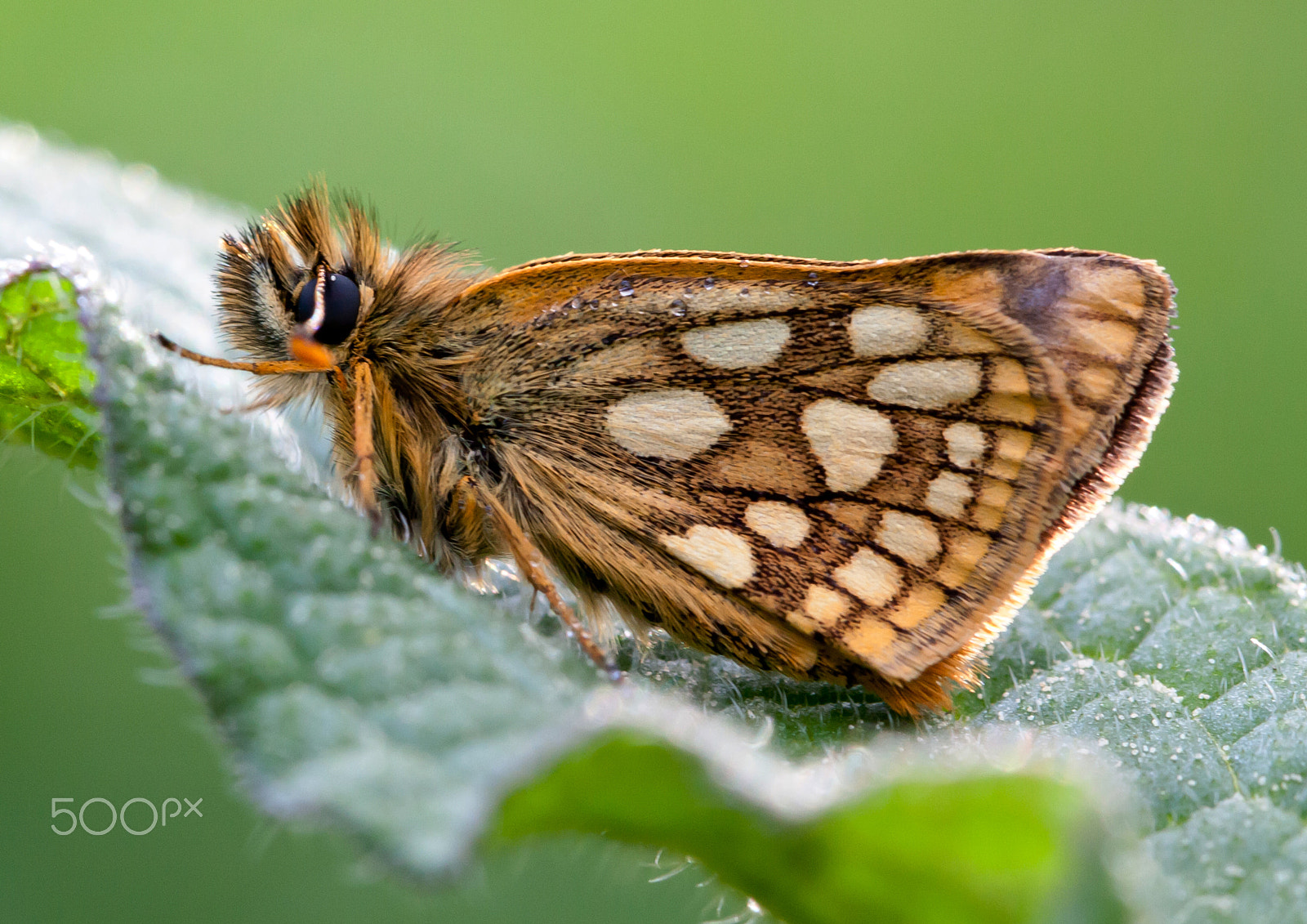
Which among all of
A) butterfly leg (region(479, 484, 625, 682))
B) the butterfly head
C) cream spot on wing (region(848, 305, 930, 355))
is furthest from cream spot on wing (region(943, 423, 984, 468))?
the butterfly head

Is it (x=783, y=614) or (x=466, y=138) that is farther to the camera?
(x=466, y=138)

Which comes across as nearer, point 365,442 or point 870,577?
point 365,442

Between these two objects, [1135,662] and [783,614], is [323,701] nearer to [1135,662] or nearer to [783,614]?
[783,614]

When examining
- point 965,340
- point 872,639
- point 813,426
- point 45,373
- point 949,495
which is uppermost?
point 965,340

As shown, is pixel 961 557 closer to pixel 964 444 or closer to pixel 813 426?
pixel 964 444

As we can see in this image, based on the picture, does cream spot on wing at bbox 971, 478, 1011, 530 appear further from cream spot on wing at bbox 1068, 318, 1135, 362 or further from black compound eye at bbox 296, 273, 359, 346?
black compound eye at bbox 296, 273, 359, 346

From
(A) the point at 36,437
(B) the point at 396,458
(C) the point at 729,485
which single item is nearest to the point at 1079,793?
(C) the point at 729,485

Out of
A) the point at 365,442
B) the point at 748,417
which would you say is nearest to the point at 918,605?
the point at 748,417
